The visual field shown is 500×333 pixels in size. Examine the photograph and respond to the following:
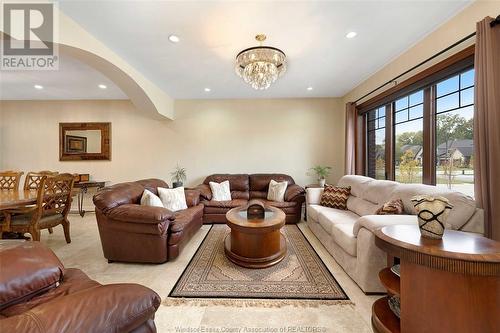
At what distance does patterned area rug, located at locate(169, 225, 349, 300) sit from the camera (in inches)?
77.0

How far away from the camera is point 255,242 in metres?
2.42

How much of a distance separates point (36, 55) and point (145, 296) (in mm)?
3491

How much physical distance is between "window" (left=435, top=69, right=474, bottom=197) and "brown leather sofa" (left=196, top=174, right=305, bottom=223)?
220 centimetres

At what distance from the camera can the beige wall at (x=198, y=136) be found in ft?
16.6

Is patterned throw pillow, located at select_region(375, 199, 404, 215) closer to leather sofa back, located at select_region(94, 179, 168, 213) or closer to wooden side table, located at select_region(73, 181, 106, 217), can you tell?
leather sofa back, located at select_region(94, 179, 168, 213)

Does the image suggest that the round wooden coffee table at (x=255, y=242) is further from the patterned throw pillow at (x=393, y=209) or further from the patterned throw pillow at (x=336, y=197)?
the patterned throw pillow at (x=336, y=197)

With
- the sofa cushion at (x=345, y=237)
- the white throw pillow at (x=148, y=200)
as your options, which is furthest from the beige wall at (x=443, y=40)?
the white throw pillow at (x=148, y=200)

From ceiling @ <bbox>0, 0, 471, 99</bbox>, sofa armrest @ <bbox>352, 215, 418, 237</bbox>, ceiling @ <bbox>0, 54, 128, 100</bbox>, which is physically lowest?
sofa armrest @ <bbox>352, 215, 418, 237</bbox>

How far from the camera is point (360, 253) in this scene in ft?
6.53

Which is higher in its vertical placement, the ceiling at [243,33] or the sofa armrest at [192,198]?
the ceiling at [243,33]

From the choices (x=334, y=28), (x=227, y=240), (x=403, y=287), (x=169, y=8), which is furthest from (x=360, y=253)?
(x=169, y=8)

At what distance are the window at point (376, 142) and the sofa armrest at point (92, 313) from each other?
4064mm

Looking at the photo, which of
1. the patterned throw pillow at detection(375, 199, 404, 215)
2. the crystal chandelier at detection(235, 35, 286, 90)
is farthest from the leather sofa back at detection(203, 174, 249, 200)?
the patterned throw pillow at detection(375, 199, 404, 215)

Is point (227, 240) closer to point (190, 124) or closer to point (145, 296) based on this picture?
point (145, 296)
